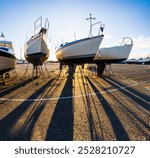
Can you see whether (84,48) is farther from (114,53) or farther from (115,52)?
(115,52)

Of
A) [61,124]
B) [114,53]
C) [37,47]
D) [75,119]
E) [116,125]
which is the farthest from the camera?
[114,53]

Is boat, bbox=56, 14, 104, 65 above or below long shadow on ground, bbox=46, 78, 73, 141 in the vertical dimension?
above

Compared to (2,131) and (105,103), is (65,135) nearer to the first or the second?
(2,131)

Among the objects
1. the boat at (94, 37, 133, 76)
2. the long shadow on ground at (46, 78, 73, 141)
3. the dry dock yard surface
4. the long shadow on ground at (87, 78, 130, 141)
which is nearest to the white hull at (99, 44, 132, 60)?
the boat at (94, 37, 133, 76)

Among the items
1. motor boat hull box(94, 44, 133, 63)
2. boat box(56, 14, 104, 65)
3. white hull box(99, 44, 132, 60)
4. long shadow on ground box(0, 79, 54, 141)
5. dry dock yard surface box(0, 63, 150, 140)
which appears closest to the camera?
long shadow on ground box(0, 79, 54, 141)

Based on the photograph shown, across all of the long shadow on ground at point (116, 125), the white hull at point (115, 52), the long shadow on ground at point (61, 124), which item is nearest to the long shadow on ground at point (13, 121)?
the long shadow on ground at point (61, 124)

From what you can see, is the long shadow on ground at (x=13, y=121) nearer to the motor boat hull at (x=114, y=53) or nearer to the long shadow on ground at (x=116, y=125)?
the long shadow on ground at (x=116, y=125)

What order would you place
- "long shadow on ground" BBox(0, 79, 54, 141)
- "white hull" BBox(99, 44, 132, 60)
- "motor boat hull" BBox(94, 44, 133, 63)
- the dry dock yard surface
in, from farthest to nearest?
"white hull" BBox(99, 44, 132, 60) → "motor boat hull" BBox(94, 44, 133, 63) → the dry dock yard surface → "long shadow on ground" BBox(0, 79, 54, 141)

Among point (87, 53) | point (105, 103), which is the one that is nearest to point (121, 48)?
point (87, 53)

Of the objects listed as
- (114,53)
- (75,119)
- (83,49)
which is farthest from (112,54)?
(75,119)

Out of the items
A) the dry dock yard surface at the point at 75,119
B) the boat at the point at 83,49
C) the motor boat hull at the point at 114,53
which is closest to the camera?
the dry dock yard surface at the point at 75,119

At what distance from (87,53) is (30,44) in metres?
5.56

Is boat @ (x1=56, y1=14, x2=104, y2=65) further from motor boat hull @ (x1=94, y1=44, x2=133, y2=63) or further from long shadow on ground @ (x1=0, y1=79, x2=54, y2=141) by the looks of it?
long shadow on ground @ (x1=0, y1=79, x2=54, y2=141)

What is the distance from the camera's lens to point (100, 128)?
4.37 meters
